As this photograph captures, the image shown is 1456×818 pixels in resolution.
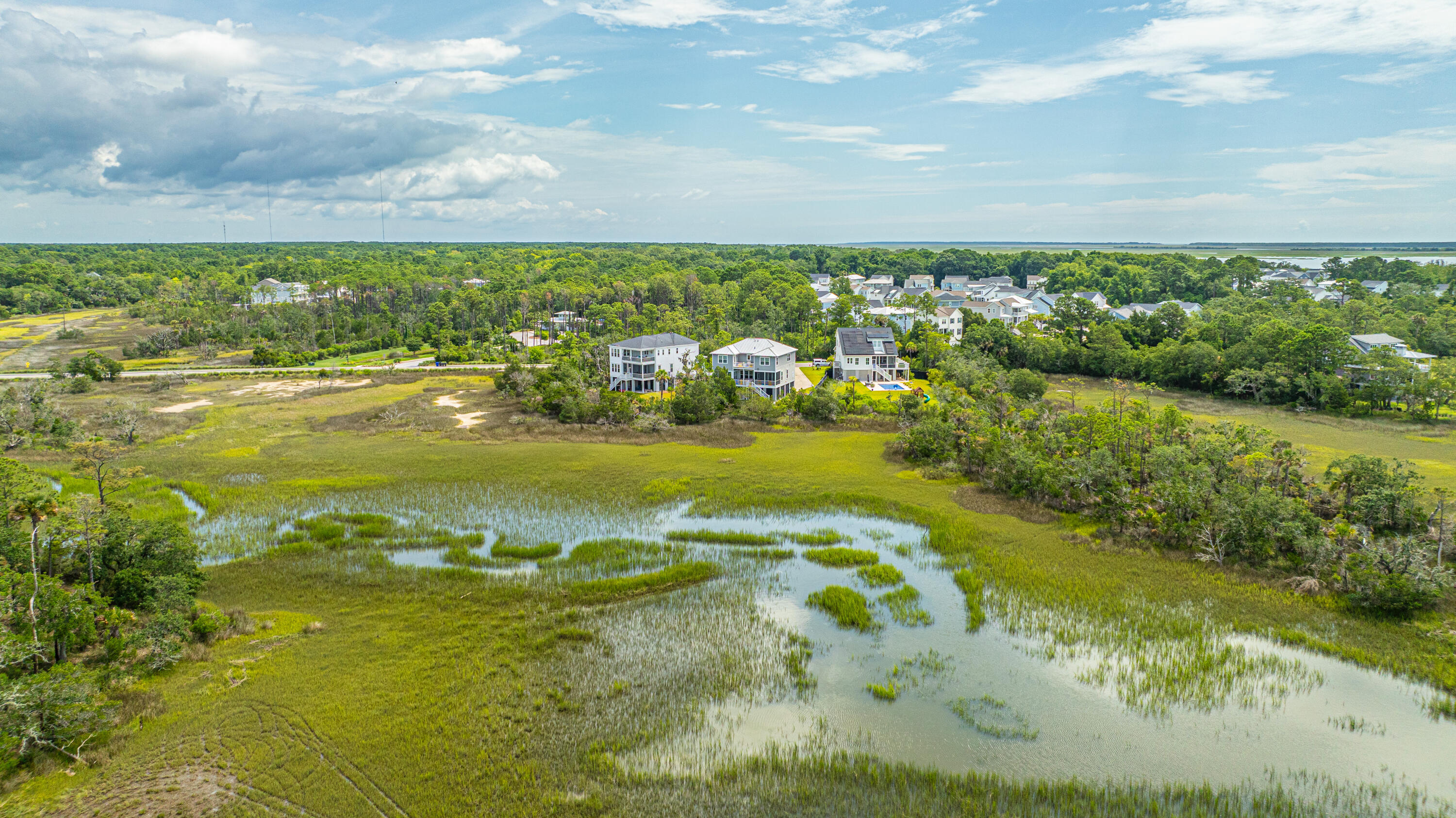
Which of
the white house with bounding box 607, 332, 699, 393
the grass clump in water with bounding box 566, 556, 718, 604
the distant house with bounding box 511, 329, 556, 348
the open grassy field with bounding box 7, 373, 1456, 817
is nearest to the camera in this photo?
the open grassy field with bounding box 7, 373, 1456, 817

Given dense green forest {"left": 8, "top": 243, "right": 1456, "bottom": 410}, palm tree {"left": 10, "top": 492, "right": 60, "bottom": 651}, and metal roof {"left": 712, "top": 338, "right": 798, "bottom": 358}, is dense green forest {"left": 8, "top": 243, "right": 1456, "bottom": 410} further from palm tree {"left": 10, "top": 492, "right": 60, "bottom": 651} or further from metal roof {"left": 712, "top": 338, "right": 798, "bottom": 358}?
palm tree {"left": 10, "top": 492, "right": 60, "bottom": 651}

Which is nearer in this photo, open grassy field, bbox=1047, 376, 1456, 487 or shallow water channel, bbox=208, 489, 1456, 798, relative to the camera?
shallow water channel, bbox=208, 489, 1456, 798

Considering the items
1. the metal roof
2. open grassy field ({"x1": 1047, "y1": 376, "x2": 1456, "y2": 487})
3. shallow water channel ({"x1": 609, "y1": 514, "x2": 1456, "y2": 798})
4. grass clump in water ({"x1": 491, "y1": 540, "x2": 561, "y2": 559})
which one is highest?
the metal roof

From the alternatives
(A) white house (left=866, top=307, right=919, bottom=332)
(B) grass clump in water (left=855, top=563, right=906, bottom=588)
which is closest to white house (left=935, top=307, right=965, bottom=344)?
(A) white house (left=866, top=307, right=919, bottom=332)

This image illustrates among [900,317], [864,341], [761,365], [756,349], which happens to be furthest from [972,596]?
[900,317]

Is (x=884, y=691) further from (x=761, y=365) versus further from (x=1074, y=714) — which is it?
(x=761, y=365)

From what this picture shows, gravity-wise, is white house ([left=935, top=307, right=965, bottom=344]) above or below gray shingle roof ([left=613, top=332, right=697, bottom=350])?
above

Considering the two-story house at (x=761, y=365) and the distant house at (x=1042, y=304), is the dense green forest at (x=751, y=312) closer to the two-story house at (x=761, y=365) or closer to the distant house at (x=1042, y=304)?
the two-story house at (x=761, y=365)
